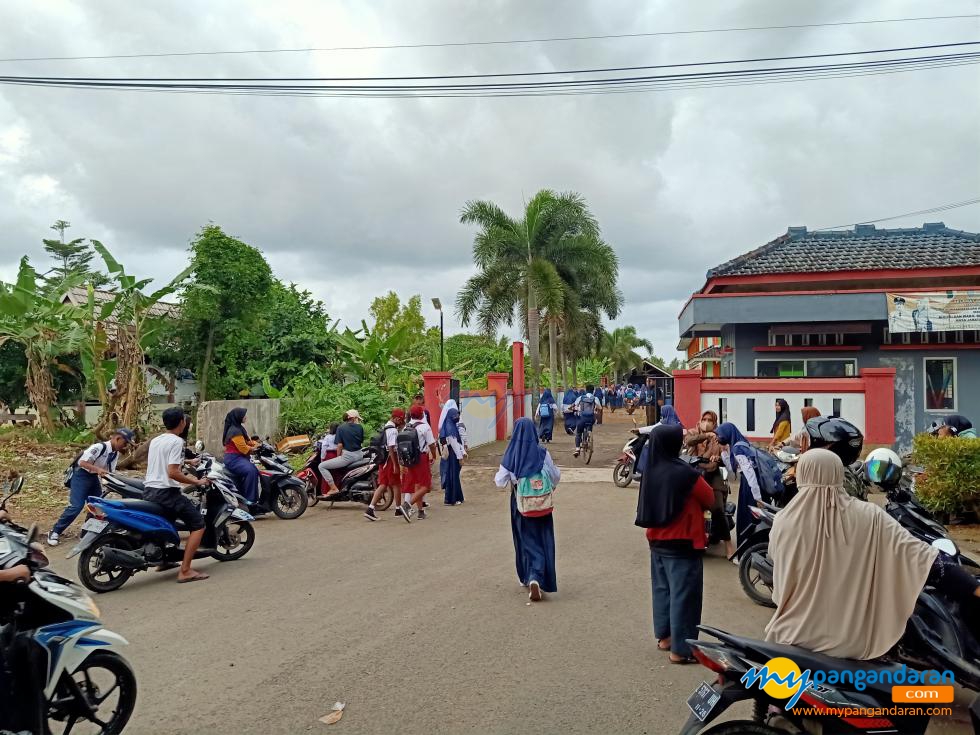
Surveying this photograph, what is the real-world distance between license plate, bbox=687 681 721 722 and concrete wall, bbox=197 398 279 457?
15.2m

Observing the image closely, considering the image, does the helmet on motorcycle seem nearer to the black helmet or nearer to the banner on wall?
the black helmet

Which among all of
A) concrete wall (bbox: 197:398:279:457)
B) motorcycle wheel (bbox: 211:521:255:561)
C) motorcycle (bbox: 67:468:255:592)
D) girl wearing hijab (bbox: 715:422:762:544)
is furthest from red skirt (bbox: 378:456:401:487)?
concrete wall (bbox: 197:398:279:457)

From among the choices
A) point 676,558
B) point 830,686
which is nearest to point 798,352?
point 676,558

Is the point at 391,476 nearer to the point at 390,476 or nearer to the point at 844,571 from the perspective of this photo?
the point at 390,476

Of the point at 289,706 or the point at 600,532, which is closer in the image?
the point at 289,706

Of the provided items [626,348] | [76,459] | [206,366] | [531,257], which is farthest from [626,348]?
[76,459]

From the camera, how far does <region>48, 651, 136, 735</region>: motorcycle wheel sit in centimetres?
379

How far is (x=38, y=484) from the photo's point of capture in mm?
13281

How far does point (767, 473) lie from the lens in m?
6.82

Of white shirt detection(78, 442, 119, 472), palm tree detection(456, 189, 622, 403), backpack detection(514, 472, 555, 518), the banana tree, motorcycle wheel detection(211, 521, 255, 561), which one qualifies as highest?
palm tree detection(456, 189, 622, 403)

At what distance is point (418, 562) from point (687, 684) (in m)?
3.99

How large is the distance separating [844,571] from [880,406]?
14.6 metres

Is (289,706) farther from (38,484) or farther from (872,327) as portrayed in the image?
(872,327)

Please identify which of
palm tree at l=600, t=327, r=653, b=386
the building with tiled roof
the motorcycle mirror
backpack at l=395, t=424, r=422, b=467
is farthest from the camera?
palm tree at l=600, t=327, r=653, b=386
